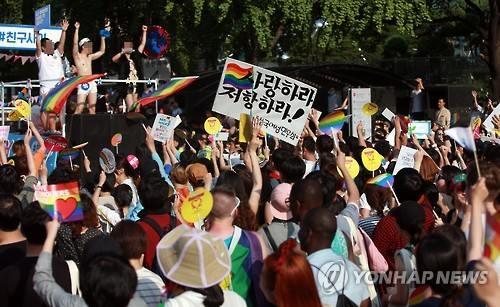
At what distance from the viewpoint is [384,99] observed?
21234 mm

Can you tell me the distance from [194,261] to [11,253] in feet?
4.50

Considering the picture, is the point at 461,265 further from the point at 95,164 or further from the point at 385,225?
the point at 95,164

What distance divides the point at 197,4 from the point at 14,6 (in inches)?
356

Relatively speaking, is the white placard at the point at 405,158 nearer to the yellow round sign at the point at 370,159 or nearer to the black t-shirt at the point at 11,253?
the yellow round sign at the point at 370,159

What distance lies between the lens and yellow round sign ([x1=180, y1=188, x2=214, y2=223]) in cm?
519

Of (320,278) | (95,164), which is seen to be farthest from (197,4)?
(320,278)

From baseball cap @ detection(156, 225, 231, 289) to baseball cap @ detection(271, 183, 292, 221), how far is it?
65.1 inches

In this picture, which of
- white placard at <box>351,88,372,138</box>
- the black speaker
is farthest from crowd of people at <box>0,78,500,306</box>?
white placard at <box>351,88,372,138</box>

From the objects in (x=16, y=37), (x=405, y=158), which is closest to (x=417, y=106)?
(x=16, y=37)

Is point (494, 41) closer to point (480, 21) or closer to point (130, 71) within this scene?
point (480, 21)

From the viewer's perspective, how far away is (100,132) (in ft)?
47.8

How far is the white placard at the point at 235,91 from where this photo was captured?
9227mm

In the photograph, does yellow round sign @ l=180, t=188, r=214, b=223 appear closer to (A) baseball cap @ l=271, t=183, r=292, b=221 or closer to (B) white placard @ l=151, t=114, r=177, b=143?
(A) baseball cap @ l=271, t=183, r=292, b=221

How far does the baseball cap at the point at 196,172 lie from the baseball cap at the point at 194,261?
282 cm
